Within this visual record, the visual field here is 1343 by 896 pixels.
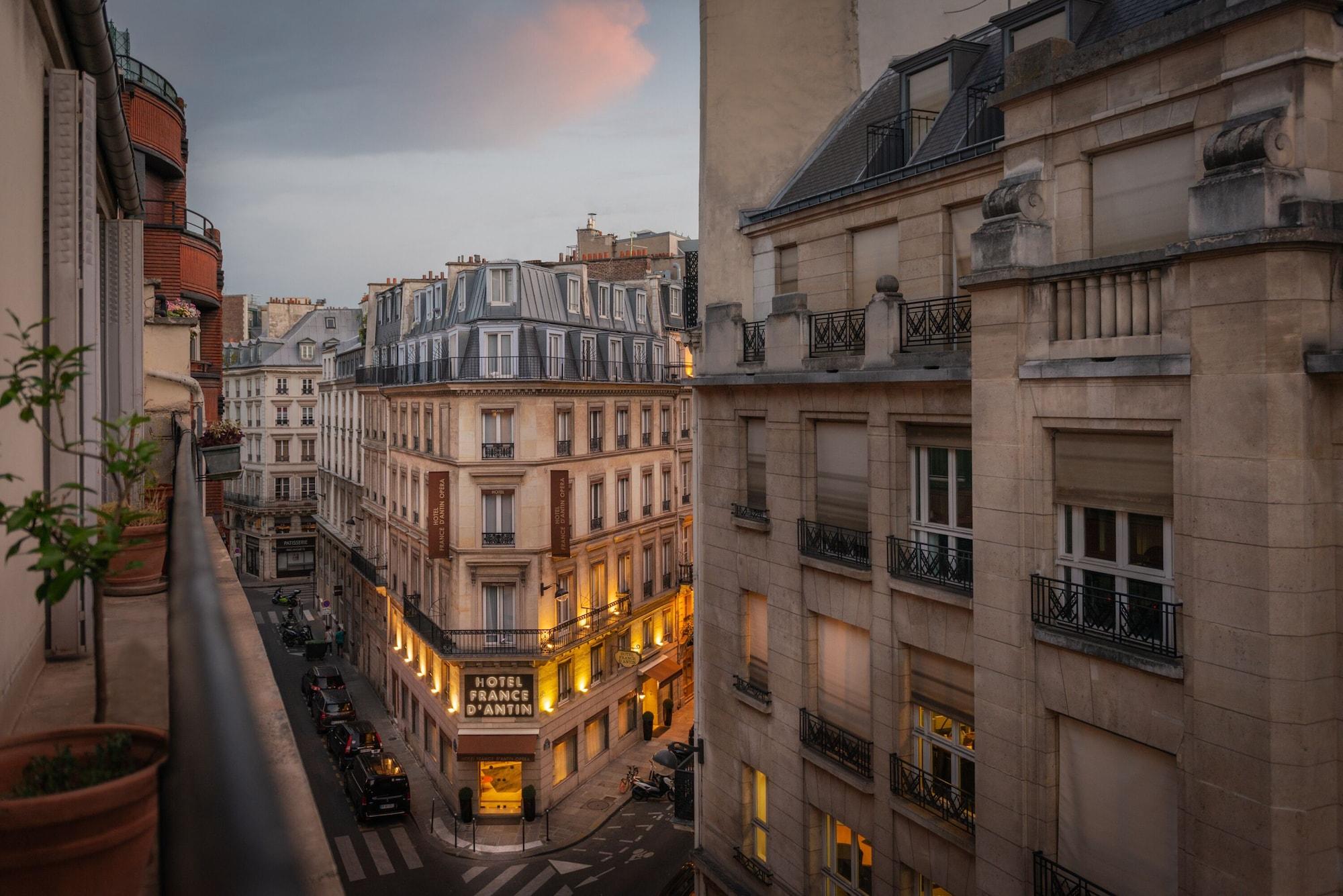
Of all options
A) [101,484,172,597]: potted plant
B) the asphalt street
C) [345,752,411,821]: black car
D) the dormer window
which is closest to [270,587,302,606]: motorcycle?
the asphalt street

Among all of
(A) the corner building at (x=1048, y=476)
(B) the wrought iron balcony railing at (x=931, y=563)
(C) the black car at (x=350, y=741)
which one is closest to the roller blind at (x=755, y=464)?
(A) the corner building at (x=1048, y=476)

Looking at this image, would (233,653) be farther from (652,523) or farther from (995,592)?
(652,523)

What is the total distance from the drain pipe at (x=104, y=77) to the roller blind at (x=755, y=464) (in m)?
9.70

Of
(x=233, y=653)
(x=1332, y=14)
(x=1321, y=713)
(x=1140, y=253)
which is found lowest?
(x=1321, y=713)

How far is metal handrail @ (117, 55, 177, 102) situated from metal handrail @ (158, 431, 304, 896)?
22016 millimetres

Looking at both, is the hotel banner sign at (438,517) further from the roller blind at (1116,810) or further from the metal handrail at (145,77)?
the roller blind at (1116,810)

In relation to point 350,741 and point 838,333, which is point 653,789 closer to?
point 350,741

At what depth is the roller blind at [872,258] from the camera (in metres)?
13.2

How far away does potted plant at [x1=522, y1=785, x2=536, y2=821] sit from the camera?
31297 millimetres

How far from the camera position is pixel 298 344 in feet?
226

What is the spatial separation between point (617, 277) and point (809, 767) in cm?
4245

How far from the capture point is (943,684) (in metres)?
11.8

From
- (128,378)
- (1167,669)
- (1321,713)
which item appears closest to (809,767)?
(1167,669)

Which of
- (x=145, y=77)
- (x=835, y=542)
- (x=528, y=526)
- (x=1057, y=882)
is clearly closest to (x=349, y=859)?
(x=528, y=526)
